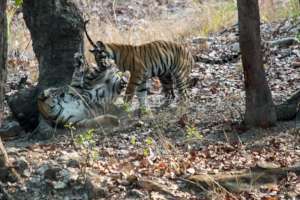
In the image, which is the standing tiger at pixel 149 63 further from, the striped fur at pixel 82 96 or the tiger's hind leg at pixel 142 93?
the striped fur at pixel 82 96

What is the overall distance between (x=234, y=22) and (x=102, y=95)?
6.69m

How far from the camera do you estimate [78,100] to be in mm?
8266

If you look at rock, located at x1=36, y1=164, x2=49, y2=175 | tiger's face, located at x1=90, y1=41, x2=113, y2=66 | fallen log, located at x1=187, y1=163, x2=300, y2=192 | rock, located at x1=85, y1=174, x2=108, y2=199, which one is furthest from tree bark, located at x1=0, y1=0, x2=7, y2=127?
tiger's face, located at x1=90, y1=41, x2=113, y2=66

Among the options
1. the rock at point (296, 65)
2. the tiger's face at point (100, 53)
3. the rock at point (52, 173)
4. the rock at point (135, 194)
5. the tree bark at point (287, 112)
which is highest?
the tiger's face at point (100, 53)

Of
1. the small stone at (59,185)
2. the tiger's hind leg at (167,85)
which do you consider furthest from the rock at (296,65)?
the small stone at (59,185)

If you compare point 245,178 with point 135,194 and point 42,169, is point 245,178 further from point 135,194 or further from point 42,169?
point 42,169

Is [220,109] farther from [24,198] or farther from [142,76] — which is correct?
[24,198]

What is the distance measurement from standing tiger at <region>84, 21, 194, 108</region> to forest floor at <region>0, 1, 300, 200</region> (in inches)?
15.2

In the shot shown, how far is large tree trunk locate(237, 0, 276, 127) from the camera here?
6.57 meters

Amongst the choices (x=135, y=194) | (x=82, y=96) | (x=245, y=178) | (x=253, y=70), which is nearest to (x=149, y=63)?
(x=82, y=96)

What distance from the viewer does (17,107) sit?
8.43 meters

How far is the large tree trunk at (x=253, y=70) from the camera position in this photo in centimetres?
657

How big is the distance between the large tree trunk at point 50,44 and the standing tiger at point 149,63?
0.41 metres

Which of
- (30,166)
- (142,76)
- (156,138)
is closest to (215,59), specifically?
(142,76)
